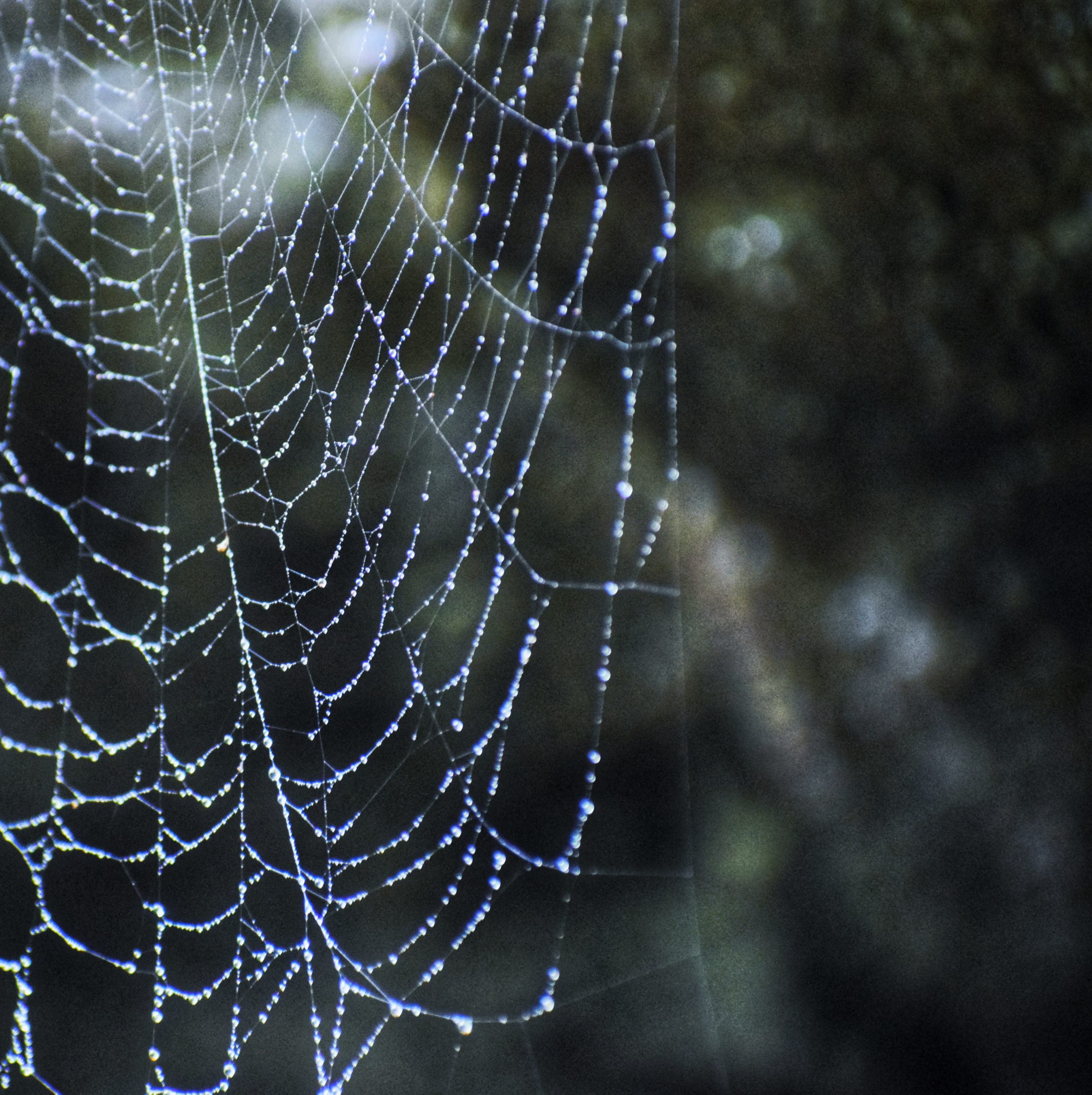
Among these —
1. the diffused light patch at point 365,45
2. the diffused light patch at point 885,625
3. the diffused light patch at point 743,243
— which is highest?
the diffused light patch at point 365,45

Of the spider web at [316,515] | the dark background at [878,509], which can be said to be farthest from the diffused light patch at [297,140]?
the dark background at [878,509]

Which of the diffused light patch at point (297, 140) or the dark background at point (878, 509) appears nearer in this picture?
the dark background at point (878, 509)

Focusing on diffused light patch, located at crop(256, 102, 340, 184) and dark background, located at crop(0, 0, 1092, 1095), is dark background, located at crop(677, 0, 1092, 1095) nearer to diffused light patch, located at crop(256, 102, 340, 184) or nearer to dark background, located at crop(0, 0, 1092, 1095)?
dark background, located at crop(0, 0, 1092, 1095)

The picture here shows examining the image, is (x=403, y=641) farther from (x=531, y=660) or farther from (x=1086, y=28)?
(x=1086, y=28)

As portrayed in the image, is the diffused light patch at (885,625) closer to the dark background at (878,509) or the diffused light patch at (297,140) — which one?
the dark background at (878,509)

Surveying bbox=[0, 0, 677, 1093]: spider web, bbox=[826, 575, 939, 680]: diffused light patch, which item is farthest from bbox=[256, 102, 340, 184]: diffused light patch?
bbox=[826, 575, 939, 680]: diffused light patch

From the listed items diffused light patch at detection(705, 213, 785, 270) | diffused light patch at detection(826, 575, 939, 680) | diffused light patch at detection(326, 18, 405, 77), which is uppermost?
diffused light patch at detection(326, 18, 405, 77)

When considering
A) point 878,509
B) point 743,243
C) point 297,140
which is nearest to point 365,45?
point 297,140

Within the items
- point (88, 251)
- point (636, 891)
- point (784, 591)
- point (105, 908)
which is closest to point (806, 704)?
point (784, 591)
